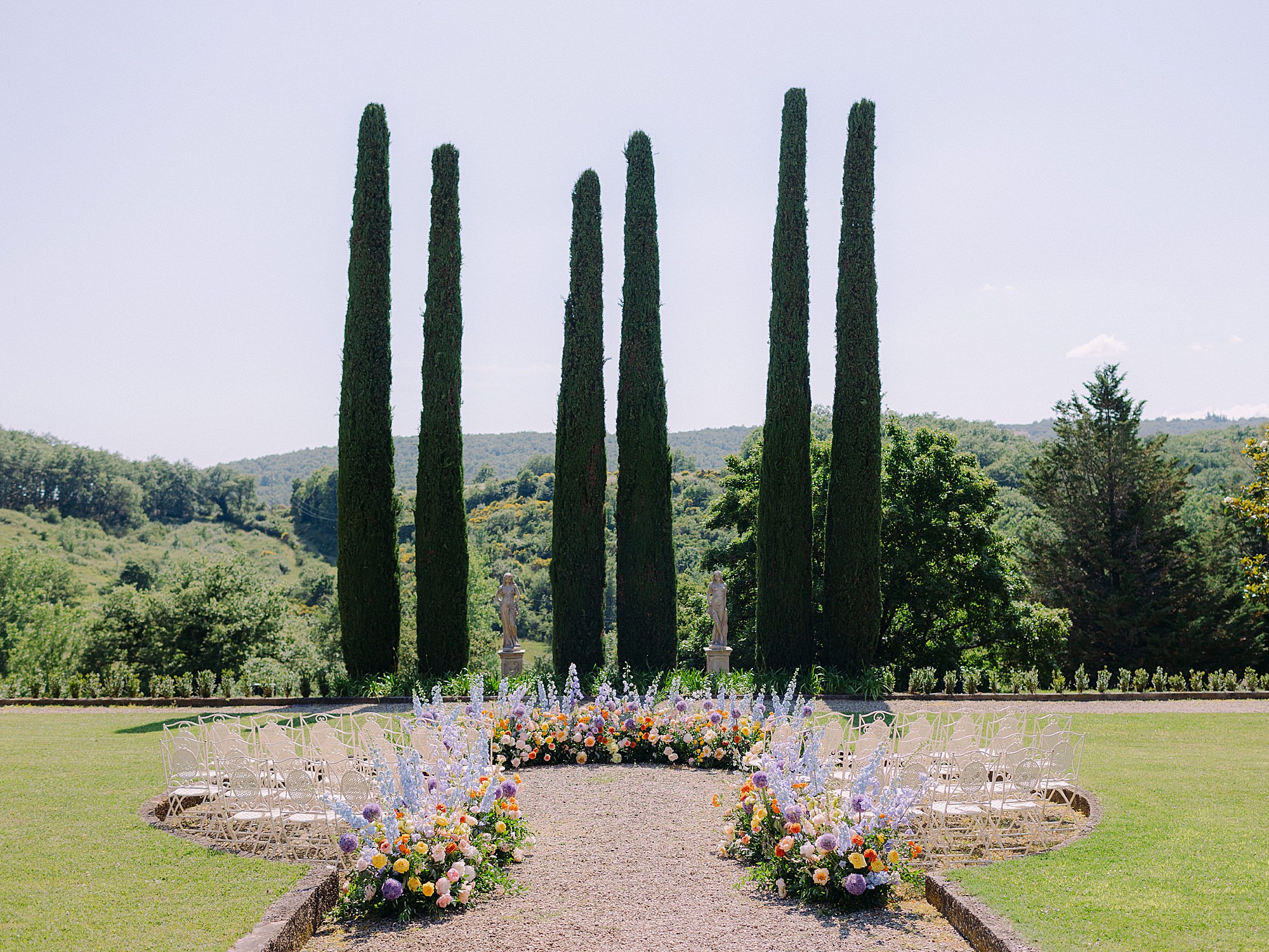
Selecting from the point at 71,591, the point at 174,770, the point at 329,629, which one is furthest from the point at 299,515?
the point at 174,770

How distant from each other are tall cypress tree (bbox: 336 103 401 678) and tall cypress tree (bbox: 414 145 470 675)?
1.89 feet

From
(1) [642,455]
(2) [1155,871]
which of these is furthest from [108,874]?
(1) [642,455]

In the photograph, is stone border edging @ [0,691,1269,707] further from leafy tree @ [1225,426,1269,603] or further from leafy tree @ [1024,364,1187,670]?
leafy tree @ [1024,364,1187,670]

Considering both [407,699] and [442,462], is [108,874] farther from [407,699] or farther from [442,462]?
[442,462]

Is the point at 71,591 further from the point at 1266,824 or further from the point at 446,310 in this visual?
the point at 1266,824

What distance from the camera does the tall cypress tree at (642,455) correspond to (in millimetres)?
16328

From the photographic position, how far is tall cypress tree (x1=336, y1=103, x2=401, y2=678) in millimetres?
16094

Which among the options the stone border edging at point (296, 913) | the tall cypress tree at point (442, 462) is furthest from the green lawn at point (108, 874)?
the tall cypress tree at point (442, 462)

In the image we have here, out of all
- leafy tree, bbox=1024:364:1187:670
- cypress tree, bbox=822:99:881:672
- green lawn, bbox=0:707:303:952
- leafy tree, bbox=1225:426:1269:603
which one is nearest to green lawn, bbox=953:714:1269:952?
green lawn, bbox=0:707:303:952

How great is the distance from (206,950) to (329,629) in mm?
25893

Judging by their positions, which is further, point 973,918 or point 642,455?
point 642,455

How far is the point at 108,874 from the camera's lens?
5656mm

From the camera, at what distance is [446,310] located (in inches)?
664

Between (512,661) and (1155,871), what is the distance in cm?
1089
